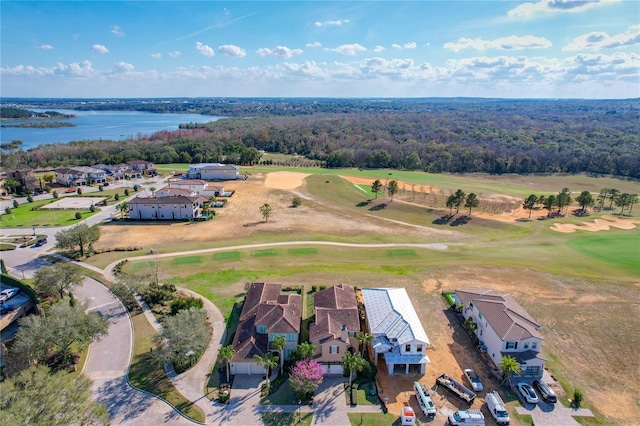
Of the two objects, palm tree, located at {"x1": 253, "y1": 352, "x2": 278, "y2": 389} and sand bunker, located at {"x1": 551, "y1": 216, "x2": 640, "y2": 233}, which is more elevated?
palm tree, located at {"x1": 253, "y1": 352, "x2": 278, "y2": 389}

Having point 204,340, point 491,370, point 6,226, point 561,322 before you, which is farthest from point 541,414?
point 6,226

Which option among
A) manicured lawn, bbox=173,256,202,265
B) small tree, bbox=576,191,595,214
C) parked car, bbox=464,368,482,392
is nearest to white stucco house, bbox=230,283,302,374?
parked car, bbox=464,368,482,392

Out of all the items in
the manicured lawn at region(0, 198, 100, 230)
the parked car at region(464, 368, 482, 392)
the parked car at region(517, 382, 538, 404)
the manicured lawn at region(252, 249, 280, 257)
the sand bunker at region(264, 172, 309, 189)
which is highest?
the sand bunker at region(264, 172, 309, 189)

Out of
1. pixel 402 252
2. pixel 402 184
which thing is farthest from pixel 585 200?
pixel 402 252

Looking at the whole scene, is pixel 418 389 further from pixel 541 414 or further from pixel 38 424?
pixel 38 424

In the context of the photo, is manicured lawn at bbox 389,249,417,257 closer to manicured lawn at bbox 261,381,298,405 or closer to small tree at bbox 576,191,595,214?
manicured lawn at bbox 261,381,298,405

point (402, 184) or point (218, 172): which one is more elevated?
point (218, 172)

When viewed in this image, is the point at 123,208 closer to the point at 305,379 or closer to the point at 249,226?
the point at 249,226

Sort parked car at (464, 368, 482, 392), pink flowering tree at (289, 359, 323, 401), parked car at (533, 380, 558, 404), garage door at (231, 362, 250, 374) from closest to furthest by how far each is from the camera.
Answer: pink flowering tree at (289, 359, 323, 401) < parked car at (533, 380, 558, 404) < parked car at (464, 368, 482, 392) < garage door at (231, 362, 250, 374)

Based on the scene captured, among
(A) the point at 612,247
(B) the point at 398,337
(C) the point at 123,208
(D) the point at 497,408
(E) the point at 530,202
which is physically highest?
(E) the point at 530,202
